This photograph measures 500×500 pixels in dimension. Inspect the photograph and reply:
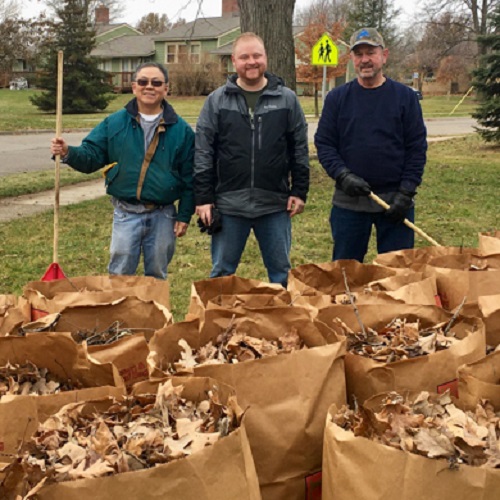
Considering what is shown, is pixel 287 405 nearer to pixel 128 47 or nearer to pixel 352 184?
pixel 352 184

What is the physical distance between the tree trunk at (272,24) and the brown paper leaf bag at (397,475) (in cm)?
835

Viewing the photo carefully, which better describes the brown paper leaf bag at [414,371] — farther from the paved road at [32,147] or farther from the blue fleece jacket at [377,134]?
the paved road at [32,147]

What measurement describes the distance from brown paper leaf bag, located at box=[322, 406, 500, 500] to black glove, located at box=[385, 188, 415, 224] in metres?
2.55

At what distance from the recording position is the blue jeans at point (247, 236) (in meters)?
4.36

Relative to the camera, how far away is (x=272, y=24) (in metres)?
9.80

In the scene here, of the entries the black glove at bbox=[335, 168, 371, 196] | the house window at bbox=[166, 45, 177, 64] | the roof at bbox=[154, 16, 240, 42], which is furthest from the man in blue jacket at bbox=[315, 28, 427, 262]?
the house window at bbox=[166, 45, 177, 64]

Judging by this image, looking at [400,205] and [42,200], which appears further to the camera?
[42,200]

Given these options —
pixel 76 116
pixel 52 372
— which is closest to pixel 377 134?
pixel 52 372

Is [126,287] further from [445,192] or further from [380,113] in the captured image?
[445,192]

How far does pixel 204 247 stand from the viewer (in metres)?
7.54

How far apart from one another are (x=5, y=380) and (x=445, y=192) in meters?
9.69

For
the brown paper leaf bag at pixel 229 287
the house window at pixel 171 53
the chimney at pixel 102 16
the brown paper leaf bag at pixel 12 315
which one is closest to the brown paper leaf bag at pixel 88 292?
the brown paper leaf bag at pixel 12 315

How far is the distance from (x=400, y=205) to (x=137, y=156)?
154cm

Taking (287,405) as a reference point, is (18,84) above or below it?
above
